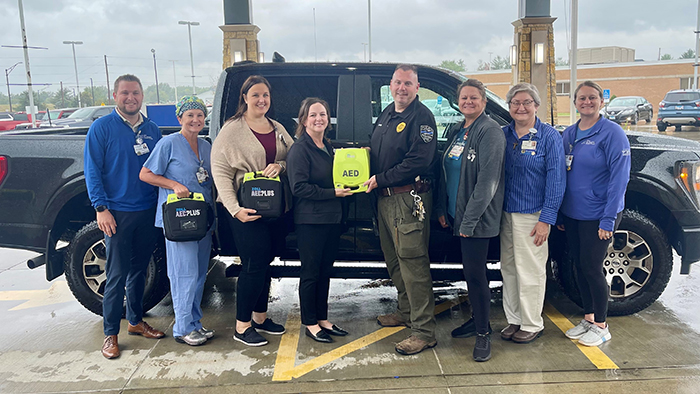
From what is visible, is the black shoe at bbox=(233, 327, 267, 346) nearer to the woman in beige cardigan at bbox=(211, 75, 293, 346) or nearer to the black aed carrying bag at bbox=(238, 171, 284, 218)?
the woman in beige cardigan at bbox=(211, 75, 293, 346)

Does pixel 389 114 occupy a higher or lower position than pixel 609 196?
higher

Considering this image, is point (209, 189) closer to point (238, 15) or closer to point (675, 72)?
point (238, 15)

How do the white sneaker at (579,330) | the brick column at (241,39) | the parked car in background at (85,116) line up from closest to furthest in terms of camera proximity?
the white sneaker at (579,330) < the brick column at (241,39) < the parked car in background at (85,116)

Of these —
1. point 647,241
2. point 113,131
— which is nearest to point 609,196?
point 647,241

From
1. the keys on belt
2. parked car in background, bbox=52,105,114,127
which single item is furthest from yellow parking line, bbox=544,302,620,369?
parked car in background, bbox=52,105,114,127

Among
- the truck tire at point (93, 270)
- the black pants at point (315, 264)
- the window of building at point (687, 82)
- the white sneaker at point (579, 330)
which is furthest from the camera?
the window of building at point (687, 82)

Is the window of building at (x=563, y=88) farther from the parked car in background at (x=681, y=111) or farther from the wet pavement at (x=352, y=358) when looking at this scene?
the wet pavement at (x=352, y=358)

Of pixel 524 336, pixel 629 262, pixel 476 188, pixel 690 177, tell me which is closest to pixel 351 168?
pixel 476 188

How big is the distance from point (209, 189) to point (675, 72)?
49.5 meters

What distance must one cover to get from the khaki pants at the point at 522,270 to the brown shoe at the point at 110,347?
105 inches

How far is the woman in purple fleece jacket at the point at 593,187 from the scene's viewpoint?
3.30 m

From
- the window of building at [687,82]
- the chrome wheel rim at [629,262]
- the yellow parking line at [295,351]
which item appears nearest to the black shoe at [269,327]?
the yellow parking line at [295,351]

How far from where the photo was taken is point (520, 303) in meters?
3.64

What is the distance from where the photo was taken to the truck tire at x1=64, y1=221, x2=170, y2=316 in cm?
403
